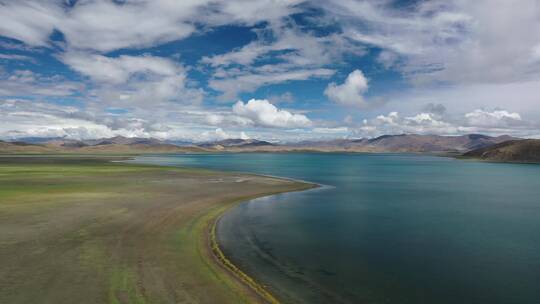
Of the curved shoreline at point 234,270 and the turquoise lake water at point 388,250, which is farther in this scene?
the turquoise lake water at point 388,250

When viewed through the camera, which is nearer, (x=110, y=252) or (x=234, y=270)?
(x=234, y=270)

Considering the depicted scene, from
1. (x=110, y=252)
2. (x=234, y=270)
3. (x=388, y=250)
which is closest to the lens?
(x=234, y=270)

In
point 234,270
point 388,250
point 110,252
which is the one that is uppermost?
point 110,252

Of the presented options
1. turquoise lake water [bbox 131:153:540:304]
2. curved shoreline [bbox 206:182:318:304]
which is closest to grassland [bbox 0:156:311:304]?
curved shoreline [bbox 206:182:318:304]

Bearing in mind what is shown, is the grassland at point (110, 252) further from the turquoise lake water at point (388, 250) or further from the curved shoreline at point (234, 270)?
the turquoise lake water at point (388, 250)

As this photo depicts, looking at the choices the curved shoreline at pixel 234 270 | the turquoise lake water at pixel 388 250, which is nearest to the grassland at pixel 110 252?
the curved shoreline at pixel 234 270

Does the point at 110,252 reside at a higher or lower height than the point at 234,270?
higher

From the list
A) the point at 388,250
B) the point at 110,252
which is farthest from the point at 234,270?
the point at 388,250

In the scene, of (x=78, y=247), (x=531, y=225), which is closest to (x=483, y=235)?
(x=531, y=225)

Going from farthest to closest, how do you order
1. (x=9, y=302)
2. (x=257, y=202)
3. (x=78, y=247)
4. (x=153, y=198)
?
(x=257, y=202) → (x=153, y=198) → (x=78, y=247) → (x=9, y=302)

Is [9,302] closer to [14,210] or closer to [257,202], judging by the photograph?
[14,210]

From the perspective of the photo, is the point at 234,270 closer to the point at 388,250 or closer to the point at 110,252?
the point at 110,252
